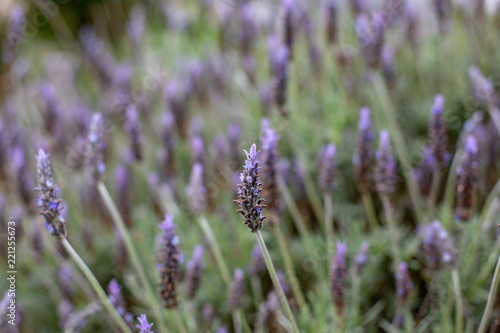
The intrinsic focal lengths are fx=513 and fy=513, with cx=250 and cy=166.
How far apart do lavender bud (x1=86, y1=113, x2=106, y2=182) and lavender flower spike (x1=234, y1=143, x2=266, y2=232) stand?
2.22 feet

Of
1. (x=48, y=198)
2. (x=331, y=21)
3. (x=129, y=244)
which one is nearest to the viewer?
(x=48, y=198)

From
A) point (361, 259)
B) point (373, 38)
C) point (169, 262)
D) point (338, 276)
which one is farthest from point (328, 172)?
point (169, 262)

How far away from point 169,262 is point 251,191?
1.46 ft

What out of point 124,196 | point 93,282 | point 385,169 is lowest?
point 93,282

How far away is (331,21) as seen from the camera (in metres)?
2.49

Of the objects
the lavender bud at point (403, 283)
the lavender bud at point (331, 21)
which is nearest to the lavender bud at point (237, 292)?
the lavender bud at point (403, 283)

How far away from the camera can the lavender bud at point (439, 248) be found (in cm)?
153

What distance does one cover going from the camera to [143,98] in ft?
9.87

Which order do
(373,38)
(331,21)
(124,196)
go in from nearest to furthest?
1. (373,38)
2. (124,196)
3. (331,21)

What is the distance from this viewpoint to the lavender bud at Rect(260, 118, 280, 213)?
1.54 m

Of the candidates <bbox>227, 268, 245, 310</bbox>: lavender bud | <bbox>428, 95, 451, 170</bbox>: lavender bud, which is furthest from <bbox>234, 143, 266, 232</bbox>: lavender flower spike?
<bbox>428, 95, 451, 170</bbox>: lavender bud

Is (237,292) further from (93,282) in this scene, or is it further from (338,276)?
(93,282)

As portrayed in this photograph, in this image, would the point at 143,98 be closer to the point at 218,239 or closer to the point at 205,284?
the point at 218,239

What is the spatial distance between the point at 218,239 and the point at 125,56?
2.97m
